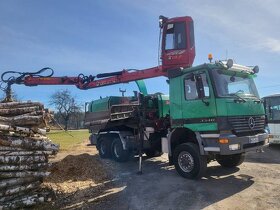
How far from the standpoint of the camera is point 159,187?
9.02m

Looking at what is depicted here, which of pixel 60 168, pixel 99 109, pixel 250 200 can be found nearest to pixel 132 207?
pixel 250 200

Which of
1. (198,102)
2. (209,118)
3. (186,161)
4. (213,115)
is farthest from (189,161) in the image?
(198,102)

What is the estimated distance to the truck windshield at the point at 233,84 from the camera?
9030 millimetres

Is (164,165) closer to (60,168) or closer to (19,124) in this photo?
(60,168)

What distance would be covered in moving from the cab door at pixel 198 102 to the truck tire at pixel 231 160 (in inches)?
84.9

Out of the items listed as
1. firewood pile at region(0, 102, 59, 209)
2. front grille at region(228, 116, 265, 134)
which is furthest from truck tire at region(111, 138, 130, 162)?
front grille at region(228, 116, 265, 134)

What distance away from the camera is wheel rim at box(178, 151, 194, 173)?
31.2ft

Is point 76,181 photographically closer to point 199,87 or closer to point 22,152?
point 22,152

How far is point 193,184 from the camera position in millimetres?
8984

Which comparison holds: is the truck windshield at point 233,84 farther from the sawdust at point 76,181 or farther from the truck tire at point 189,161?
the sawdust at point 76,181

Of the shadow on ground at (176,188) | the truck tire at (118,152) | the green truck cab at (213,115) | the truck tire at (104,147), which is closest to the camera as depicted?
the shadow on ground at (176,188)

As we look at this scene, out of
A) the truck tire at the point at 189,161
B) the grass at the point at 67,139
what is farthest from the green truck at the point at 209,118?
the grass at the point at 67,139

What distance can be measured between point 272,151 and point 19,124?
11902mm

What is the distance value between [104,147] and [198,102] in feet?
20.6
